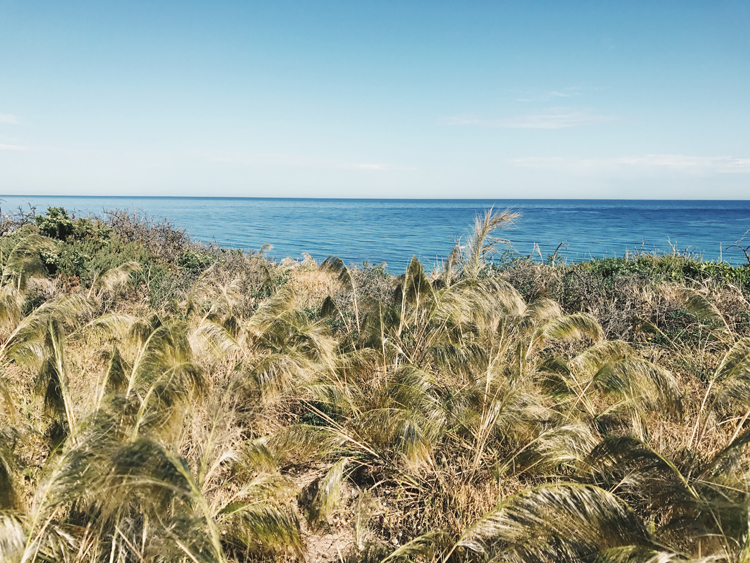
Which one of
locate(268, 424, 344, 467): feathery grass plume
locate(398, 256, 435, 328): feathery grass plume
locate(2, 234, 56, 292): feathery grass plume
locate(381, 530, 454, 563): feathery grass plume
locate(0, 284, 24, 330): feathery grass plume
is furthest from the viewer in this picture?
locate(2, 234, 56, 292): feathery grass plume

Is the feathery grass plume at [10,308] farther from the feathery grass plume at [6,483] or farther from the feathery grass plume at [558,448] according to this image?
the feathery grass plume at [558,448]

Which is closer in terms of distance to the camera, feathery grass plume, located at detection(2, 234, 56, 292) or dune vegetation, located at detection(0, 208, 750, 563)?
dune vegetation, located at detection(0, 208, 750, 563)

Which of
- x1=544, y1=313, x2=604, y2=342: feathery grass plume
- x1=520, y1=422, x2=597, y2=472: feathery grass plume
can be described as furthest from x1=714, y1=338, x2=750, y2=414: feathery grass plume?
x1=544, y1=313, x2=604, y2=342: feathery grass plume

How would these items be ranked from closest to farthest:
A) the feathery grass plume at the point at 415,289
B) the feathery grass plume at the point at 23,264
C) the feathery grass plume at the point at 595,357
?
the feathery grass plume at the point at 595,357
the feathery grass plume at the point at 415,289
the feathery grass plume at the point at 23,264

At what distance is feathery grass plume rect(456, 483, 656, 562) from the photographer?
222cm

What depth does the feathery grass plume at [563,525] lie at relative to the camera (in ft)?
7.28

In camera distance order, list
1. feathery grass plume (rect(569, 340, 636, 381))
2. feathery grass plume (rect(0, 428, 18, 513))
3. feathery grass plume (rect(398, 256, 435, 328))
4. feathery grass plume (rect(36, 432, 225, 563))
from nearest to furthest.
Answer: feathery grass plume (rect(36, 432, 225, 563))
feathery grass plume (rect(0, 428, 18, 513))
feathery grass plume (rect(569, 340, 636, 381))
feathery grass plume (rect(398, 256, 435, 328))

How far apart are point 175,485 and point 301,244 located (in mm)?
35439

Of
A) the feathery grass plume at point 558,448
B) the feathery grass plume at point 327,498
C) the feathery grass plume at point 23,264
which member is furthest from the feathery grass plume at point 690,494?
the feathery grass plume at point 23,264

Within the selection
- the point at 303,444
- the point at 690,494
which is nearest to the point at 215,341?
the point at 303,444

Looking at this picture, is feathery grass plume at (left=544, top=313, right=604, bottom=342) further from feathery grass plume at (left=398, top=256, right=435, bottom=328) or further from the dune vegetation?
feathery grass plume at (left=398, top=256, right=435, bottom=328)

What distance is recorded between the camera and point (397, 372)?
5.05 m

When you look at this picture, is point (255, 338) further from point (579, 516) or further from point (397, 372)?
point (579, 516)

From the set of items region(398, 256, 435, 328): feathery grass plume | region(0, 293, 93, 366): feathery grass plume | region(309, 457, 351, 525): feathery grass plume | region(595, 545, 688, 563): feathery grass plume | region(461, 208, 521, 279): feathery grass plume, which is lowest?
region(309, 457, 351, 525): feathery grass plume
